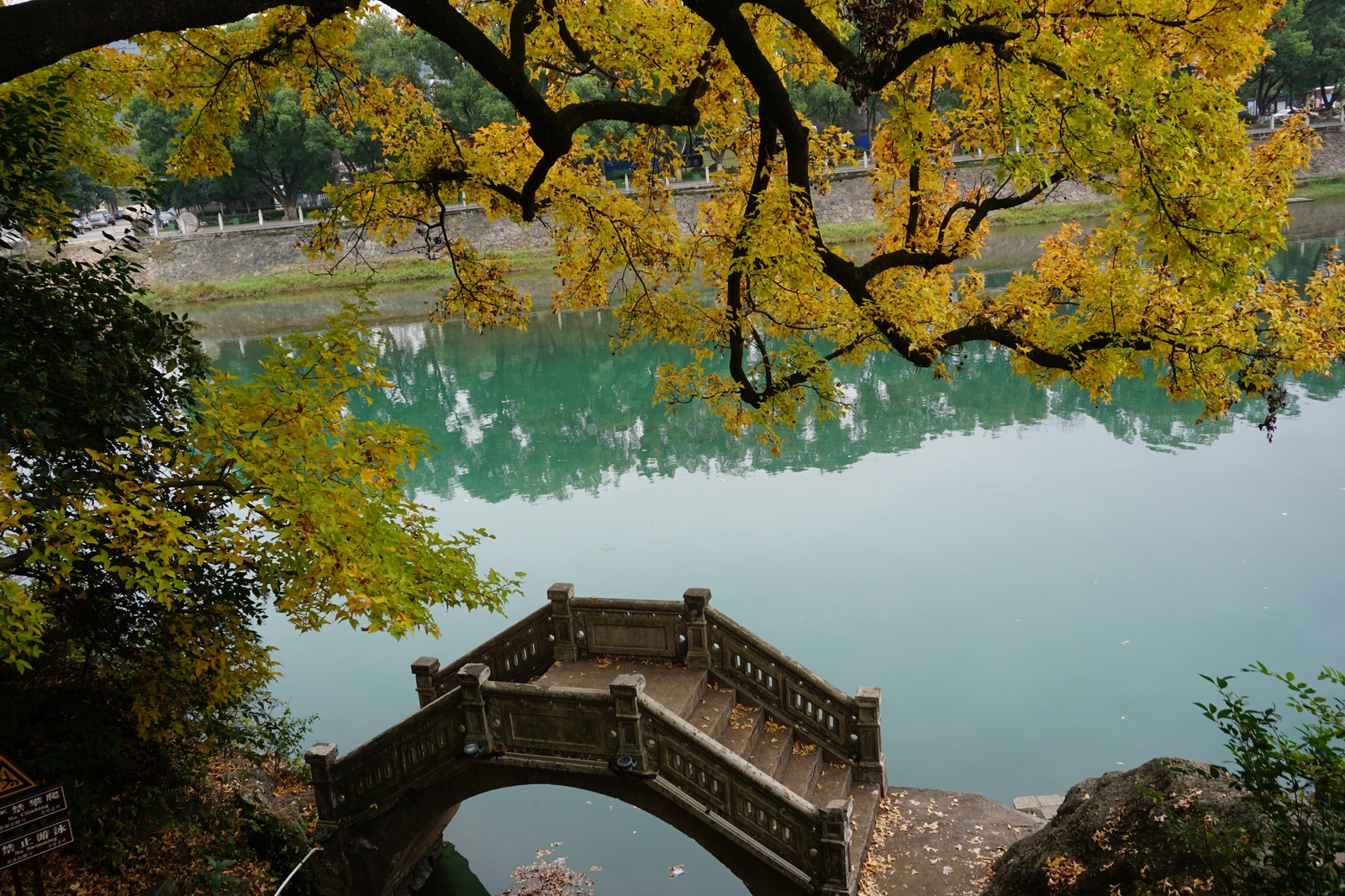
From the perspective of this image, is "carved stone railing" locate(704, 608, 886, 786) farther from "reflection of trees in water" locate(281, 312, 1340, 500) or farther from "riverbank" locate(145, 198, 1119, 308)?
"riverbank" locate(145, 198, 1119, 308)

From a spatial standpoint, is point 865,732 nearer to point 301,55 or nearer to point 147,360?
point 147,360

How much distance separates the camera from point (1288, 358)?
23.1 feet

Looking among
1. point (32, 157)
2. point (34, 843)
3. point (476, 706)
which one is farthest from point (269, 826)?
point (32, 157)

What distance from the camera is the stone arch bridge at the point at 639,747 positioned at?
7305 mm

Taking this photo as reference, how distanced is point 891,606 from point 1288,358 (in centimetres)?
652

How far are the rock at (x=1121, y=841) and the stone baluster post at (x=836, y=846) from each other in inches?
40.0

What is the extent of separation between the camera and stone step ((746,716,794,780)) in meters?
8.17

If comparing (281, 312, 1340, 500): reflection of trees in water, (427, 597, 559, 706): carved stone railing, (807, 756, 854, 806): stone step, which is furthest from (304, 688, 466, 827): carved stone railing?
(281, 312, 1340, 500): reflection of trees in water

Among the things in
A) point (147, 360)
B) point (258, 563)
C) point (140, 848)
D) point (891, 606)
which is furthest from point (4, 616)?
point (891, 606)

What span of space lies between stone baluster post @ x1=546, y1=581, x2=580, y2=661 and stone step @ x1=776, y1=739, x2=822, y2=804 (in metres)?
2.40

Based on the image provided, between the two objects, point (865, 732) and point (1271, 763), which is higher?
point (1271, 763)

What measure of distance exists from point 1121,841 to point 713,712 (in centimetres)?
365

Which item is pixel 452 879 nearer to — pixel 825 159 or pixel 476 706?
pixel 476 706

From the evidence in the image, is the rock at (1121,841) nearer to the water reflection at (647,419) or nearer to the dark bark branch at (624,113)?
the dark bark branch at (624,113)
